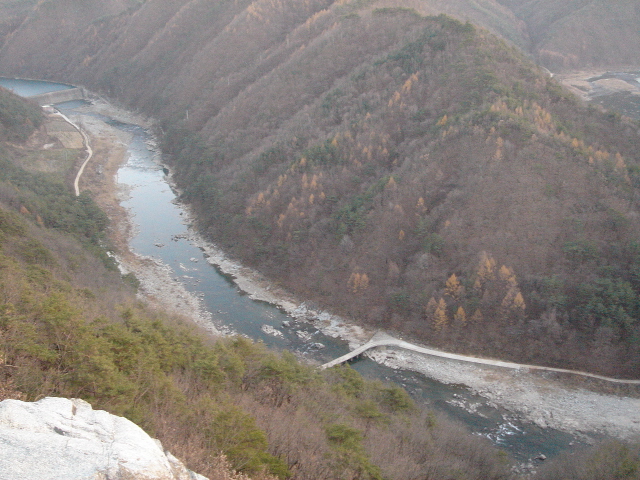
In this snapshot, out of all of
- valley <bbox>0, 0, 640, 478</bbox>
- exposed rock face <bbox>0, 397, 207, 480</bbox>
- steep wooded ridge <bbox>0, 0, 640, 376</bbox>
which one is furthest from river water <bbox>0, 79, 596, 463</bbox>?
exposed rock face <bbox>0, 397, 207, 480</bbox>

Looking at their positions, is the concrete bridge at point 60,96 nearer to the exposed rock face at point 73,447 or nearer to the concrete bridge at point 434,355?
the concrete bridge at point 434,355

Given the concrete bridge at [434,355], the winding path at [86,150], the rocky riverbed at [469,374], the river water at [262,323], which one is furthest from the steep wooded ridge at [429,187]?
the winding path at [86,150]

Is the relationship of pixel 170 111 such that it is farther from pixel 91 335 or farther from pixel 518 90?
pixel 91 335

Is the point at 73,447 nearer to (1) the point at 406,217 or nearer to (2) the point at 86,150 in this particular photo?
(1) the point at 406,217

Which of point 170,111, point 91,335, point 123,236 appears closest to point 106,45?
point 170,111

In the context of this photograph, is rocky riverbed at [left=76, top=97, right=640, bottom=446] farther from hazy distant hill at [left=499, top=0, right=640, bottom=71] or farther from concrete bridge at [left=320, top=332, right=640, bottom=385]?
hazy distant hill at [left=499, top=0, right=640, bottom=71]
